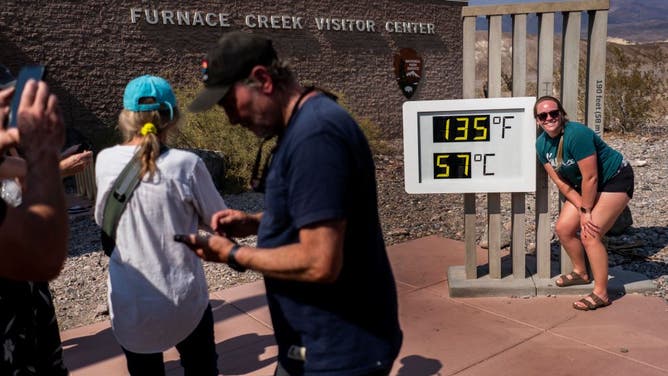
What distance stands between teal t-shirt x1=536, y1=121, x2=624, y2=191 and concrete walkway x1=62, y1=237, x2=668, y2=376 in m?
1.06

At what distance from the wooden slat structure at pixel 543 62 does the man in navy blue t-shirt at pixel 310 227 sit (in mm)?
3288

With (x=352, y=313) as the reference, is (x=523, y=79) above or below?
above

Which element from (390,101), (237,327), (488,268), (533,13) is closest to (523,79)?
(533,13)

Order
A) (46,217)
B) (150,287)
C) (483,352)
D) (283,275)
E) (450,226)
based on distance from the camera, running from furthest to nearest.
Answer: (450,226) → (483,352) → (150,287) → (283,275) → (46,217)

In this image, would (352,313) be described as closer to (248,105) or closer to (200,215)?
(248,105)

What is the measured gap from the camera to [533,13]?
4996 millimetres

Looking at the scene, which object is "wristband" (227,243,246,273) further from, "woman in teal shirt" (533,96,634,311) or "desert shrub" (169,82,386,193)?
"desert shrub" (169,82,386,193)

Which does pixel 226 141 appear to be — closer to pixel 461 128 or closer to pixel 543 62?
pixel 461 128

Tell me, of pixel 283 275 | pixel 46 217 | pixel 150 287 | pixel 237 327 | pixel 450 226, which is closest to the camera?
pixel 46 217

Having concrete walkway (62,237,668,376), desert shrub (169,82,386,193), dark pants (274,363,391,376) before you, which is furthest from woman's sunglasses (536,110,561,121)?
desert shrub (169,82,386,193)

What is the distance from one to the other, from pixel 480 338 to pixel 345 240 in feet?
9.49

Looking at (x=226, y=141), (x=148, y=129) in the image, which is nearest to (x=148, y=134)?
(x=148, y=129)

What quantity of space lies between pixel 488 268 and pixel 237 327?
241 centimetres

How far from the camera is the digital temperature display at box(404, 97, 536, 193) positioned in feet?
16.5
